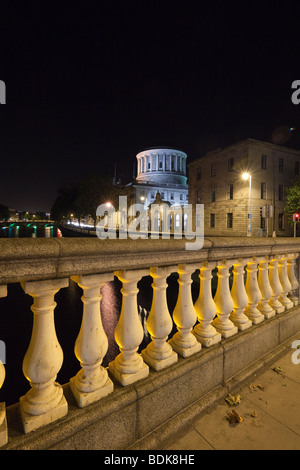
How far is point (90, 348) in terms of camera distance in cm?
167

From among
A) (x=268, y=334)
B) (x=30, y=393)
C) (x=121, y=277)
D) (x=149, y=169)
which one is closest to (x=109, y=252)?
(x=121, y=277)

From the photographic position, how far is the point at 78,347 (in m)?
1.69

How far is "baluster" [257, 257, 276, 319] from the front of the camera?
3.10 meters

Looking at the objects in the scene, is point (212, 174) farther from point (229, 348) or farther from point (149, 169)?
point (149, 169)

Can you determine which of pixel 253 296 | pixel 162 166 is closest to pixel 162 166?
pixel 162 166

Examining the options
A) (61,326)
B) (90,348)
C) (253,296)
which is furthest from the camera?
(61,326)

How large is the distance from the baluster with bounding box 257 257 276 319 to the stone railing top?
3.43 feet

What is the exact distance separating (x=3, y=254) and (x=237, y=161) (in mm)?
40046

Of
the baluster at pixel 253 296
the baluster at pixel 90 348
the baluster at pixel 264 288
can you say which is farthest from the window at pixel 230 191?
the baluster at pixel 90 348

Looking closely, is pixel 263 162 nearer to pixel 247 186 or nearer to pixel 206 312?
pixel 247 186

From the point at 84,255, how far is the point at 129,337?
2.44ft

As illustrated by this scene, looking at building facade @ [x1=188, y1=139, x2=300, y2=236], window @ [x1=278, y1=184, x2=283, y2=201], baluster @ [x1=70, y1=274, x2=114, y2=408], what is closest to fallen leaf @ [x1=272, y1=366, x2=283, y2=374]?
baluster @ [x1=70, y1=274, x2=114, y2=408]

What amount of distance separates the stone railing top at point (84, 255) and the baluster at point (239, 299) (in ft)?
1.72

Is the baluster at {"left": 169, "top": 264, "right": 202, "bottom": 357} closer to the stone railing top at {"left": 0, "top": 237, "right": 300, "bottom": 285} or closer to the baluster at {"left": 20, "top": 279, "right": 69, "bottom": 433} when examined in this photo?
the stone railing top at {"left": 0, "top": 237, "right": 300, "bottom": 285}
